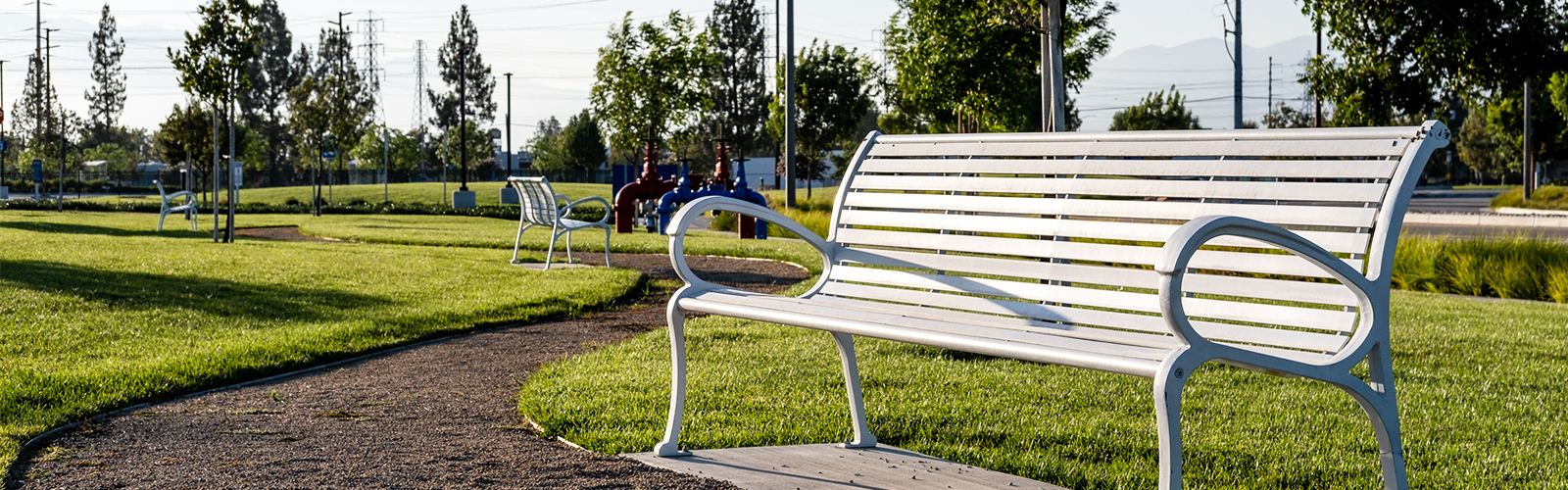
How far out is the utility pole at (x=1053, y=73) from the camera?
6332mm

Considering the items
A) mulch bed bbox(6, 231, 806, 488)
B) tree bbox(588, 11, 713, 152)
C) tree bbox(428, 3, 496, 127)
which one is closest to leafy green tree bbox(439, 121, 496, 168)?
tree bbox(428, 3, 496, 127)

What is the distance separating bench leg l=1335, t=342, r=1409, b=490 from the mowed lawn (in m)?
3.52

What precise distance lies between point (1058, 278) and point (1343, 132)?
0.83 metres

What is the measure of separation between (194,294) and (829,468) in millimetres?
5914

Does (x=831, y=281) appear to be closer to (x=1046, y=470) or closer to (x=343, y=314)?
(x=1046, y=470)

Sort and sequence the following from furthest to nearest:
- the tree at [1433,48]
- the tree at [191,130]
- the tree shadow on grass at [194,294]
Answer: the tree at [191,130], the tree at [1433,48], the tree shadow on grass at [194,294]

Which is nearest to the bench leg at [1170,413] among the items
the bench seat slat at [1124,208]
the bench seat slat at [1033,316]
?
the bench seat slat at [1033,316]

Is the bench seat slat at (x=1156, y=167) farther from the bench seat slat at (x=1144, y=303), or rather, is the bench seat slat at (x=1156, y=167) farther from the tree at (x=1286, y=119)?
the tree at (x=1286, y=119)

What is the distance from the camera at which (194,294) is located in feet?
25.1

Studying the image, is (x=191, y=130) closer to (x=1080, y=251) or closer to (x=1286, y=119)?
(x=1080, y=251)

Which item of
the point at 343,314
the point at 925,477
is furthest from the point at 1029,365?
the point at 343,314

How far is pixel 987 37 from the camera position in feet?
66.6

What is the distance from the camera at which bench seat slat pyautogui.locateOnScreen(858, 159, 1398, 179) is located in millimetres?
2725

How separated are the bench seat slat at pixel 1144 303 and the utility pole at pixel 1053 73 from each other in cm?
282
